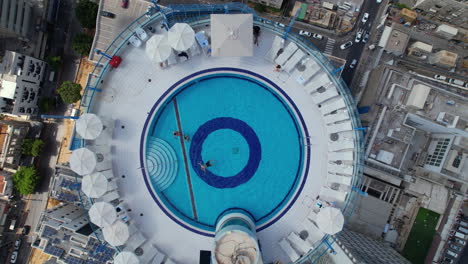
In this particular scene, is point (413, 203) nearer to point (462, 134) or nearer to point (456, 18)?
point (462, 134)

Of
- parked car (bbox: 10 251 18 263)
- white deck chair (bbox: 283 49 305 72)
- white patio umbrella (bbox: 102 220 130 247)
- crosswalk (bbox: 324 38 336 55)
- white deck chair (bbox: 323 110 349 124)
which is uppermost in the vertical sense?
crosswalk (bbox: 324 38 336 55)

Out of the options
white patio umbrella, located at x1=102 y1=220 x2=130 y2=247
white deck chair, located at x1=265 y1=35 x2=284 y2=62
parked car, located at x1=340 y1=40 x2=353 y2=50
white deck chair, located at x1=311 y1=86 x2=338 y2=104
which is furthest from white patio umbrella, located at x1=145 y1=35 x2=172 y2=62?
parked car, located at x1=340 y1=40 x2=353 y2=50

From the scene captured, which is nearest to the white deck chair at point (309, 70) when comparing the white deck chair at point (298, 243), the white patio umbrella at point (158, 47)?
the white patio umbrella at point (158, 47)

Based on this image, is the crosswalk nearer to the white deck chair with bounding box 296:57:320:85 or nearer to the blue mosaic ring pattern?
the white deck chair with bounding box 296:57:320:85

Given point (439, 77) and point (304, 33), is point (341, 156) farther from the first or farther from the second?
point (439, 77)

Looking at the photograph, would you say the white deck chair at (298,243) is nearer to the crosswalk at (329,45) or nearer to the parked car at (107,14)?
the crosswalk at (329,45)

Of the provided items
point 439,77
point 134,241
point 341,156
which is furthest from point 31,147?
point 439,77

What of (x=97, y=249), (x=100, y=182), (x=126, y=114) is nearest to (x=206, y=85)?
(x=126, y=114)
